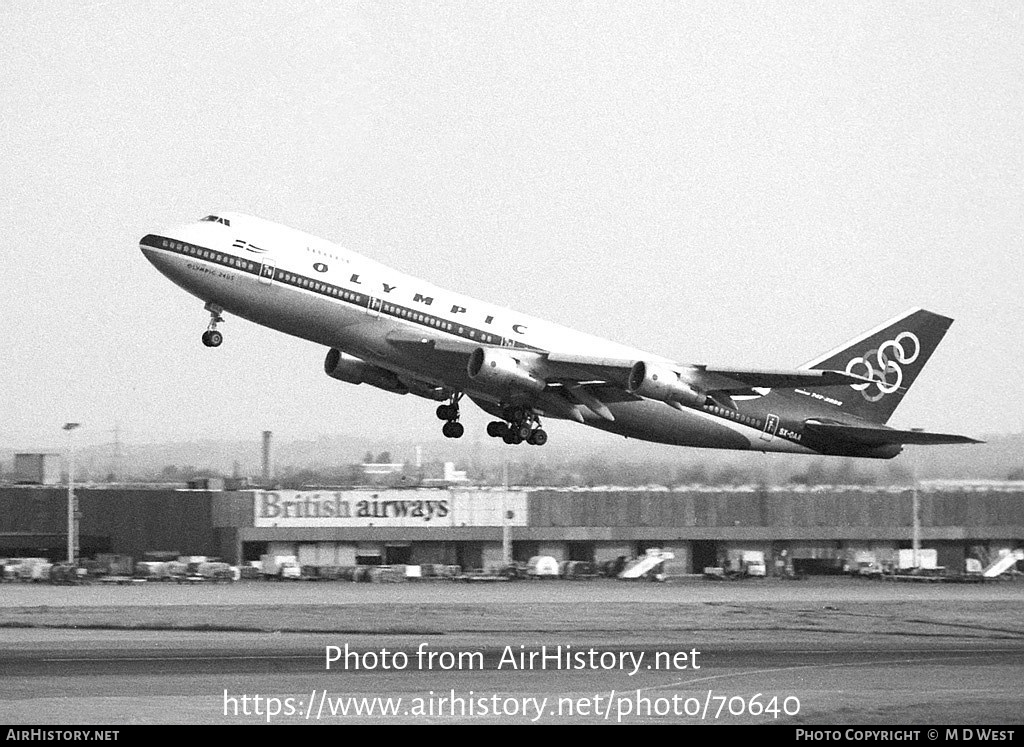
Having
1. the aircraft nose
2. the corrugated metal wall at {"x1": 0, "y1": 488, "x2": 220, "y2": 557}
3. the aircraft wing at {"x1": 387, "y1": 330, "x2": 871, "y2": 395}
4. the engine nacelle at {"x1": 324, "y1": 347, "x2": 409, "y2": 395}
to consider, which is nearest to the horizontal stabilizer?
the aircraft wing at {"x1": 387, "y1": 330, "x2": 871, "y2": 395}

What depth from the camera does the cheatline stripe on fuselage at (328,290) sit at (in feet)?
133

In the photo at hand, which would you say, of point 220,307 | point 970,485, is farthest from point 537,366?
point 970,485

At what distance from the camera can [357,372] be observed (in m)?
46.3

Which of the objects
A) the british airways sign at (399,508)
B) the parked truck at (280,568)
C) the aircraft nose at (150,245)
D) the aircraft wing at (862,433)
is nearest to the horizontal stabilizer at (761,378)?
the aircraft wing at (862,433)

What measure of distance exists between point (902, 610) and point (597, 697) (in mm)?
22997

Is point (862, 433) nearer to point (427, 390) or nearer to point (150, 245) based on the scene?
point (427, 390)

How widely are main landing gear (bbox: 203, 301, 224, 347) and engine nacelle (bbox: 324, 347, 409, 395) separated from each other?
4.61 m

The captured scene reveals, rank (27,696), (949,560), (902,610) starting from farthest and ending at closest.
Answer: (949,560)
(902,610)
(27,696)

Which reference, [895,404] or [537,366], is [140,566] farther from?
[895,404]

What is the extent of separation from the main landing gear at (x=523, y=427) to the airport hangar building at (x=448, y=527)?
26519mm

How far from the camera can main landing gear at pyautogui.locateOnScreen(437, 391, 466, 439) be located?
152 ft

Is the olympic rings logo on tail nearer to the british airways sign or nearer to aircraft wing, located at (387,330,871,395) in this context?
aircraft wing, located at (387,330,871,395)

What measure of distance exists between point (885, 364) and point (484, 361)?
51.9 feet

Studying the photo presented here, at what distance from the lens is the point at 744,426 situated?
4750 cm
